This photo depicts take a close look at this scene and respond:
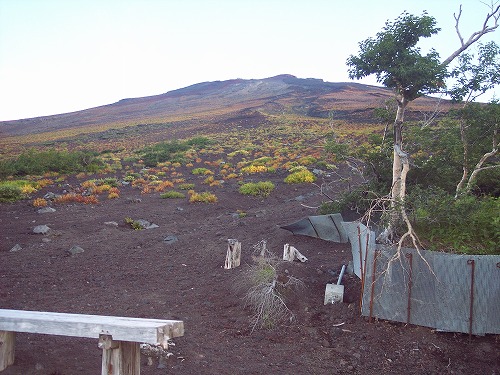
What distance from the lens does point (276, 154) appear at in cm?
3003

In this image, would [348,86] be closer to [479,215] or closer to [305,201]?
[305,201]

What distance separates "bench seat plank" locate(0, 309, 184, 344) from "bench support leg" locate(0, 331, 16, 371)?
204mm

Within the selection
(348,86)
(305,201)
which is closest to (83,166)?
(305,201)

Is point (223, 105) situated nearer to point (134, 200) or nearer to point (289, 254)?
point (134, 200)

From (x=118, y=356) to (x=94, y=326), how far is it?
317 mm

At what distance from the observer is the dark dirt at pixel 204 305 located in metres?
4.82

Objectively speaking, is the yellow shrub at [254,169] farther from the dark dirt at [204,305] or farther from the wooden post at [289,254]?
the wooden post at [289,254]

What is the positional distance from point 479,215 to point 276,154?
2391 cm

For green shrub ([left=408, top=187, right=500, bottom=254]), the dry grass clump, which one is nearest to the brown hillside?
green shrub ([left=408, top=187, right=500, bottom=254])

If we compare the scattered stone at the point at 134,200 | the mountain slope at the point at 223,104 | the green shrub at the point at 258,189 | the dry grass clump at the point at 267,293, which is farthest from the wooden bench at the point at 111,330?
the mountain slope at the point at 223,104

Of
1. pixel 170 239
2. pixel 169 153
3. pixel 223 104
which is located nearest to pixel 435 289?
A: pixel 170 239

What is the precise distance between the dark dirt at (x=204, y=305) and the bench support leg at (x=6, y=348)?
10cm

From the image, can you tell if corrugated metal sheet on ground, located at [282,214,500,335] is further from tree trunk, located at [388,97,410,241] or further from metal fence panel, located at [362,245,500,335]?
tree trunk, located at [388,97,410,241]

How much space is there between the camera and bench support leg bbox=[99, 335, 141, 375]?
12.3 feet
